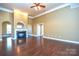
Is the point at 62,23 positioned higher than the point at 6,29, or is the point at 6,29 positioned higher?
the point at 62,23

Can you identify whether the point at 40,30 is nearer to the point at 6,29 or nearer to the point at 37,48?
the point at 37,48

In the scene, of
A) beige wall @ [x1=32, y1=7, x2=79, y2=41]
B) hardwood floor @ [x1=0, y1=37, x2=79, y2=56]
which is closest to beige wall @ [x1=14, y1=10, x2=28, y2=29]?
beige wall @ [x1=32, y1=7, x2=79, y2=41]

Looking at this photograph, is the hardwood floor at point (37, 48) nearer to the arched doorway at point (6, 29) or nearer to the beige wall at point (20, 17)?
the arched doorway at point (6, 29)

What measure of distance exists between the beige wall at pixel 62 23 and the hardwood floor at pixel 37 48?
7.0 inches

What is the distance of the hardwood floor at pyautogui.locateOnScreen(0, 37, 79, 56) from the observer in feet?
6.64

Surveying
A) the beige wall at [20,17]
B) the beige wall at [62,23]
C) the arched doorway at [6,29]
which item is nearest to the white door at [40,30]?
the beige wall at [62,23]

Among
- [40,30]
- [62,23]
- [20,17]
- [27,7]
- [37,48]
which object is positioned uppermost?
[27,7]

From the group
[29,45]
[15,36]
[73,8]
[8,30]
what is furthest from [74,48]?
[8,30]

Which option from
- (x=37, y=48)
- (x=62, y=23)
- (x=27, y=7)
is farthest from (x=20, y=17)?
(x=62, y=23)

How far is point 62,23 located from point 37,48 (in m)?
0.80

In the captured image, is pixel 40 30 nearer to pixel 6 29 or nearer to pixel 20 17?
pixel 20 17

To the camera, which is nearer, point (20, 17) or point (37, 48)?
point (37, 48)

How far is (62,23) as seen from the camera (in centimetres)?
223

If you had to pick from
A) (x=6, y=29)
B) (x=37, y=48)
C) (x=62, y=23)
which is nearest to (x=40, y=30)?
(x=37, y=48)
